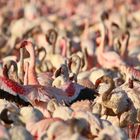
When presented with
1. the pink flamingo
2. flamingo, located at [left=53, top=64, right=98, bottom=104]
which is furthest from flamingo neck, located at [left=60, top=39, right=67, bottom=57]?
flamingo, located at [left=53, top=64, right=98, bottom=104]

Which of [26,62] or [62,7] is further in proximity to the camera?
[62,7]

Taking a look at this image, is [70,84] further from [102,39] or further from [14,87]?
[102,39]

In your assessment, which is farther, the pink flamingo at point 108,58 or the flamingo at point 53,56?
the pink flamingo at point 108,58

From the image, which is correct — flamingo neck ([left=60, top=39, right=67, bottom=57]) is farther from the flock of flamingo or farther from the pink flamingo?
the pink flamingo

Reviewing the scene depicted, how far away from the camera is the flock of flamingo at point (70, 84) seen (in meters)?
7.56

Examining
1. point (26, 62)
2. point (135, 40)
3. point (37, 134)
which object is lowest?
point (135, 40)

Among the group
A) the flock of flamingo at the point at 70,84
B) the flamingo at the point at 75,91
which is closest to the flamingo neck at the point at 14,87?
the flock of flamingo at the point at 70,84

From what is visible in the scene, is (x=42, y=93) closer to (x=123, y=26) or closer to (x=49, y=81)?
(x=49, y=81)

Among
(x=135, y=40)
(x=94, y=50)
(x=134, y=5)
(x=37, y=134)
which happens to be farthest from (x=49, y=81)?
(x=134, y=5)

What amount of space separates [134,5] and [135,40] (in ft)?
26.0

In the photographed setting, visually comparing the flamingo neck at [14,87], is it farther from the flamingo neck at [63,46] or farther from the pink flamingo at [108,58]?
the flamingo neck at [63,46]

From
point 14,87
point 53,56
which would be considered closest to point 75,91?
point 14,87

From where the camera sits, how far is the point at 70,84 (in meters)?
9.80

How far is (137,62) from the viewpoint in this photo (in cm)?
1339
